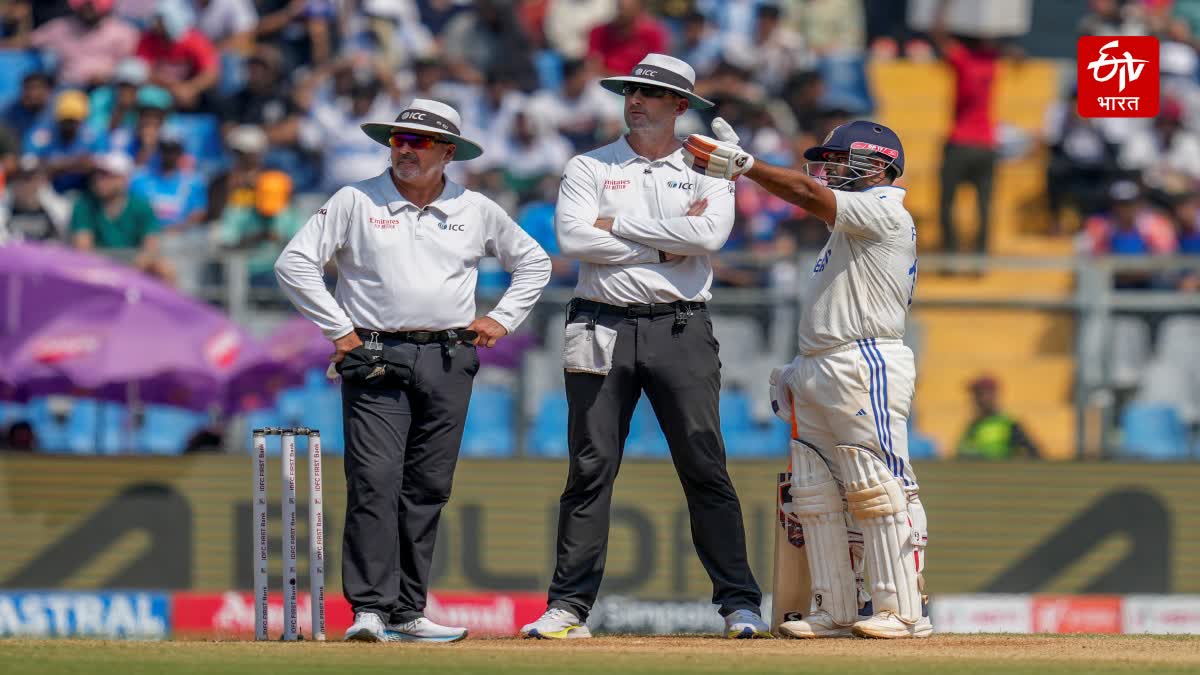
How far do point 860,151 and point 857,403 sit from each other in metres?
1.13

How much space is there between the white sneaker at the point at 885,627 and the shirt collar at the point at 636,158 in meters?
2.20

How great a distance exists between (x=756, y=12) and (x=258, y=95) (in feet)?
16.6

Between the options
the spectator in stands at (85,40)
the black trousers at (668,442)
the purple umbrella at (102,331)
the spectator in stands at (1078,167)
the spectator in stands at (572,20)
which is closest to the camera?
the black trousers at (668,442)

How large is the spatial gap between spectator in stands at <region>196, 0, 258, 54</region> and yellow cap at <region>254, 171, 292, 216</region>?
9.83 ft

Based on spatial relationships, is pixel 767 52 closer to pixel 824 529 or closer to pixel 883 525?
pixel 824 529

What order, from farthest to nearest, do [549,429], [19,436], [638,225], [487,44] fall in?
[487,44] < [19,436] < [549,429] < [638,225]

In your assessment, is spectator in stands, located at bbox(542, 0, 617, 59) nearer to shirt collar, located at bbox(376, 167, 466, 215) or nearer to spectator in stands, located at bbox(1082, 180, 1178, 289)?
spectator in stands, located at bbox(1082, 180, 1178, 289)

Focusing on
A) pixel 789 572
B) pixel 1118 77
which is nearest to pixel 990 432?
pixel 1118 77

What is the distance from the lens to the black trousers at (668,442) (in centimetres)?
874

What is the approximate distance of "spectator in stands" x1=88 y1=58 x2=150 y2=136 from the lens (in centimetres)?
1788

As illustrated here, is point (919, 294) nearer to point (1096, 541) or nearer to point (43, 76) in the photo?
point (1096, 541)

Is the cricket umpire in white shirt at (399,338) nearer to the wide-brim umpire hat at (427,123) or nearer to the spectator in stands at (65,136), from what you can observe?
the wide-brim umpire hat at (427,123)

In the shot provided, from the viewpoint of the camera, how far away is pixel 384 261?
8688 millimetres

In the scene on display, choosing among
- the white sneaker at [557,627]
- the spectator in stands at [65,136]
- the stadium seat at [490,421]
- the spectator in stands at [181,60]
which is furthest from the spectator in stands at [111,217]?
the white sneaker at [557,627]
